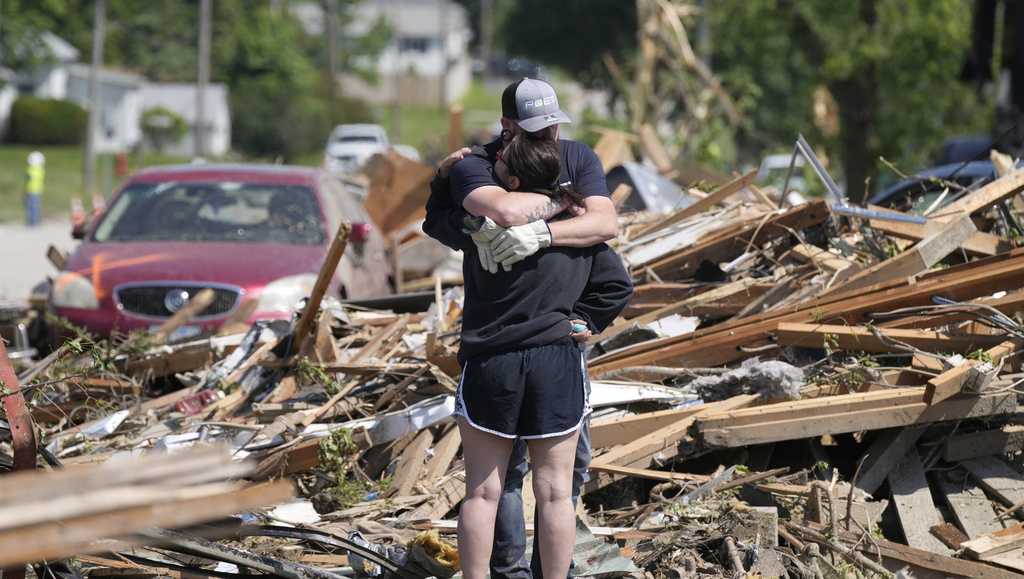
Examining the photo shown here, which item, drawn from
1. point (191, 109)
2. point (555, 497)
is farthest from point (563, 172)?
point (191, 109)

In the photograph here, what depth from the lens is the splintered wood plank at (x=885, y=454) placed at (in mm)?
5617

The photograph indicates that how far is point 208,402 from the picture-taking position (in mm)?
6582

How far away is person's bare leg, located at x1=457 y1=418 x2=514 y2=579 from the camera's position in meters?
4.30

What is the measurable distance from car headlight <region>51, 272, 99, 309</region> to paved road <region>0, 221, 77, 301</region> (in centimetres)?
320

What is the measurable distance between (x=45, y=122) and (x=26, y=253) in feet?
131

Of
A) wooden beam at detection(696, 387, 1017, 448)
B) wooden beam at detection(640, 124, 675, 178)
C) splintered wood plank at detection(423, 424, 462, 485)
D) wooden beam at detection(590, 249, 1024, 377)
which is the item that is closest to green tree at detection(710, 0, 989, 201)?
wooden beam at detection(640, 124, 675, 178)

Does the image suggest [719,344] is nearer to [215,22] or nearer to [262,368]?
[262,368]

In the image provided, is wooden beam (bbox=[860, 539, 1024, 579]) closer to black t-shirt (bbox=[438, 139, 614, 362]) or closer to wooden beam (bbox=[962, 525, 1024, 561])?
wooden beam (bbox=[962, 525, 1024, 561])

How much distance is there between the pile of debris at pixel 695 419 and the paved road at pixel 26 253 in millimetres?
6430

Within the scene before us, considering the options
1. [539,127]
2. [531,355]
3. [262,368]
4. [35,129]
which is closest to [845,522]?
[531,355]

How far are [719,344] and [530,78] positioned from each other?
236 cm

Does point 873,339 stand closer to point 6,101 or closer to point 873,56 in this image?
point 873,56

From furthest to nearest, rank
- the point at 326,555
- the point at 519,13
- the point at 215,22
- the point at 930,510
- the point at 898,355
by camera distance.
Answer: the point at 215,22
the point at 519,13
the point at 898,355
the point at 930,510
the point at 326,555

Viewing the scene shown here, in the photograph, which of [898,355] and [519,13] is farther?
[519,13]
